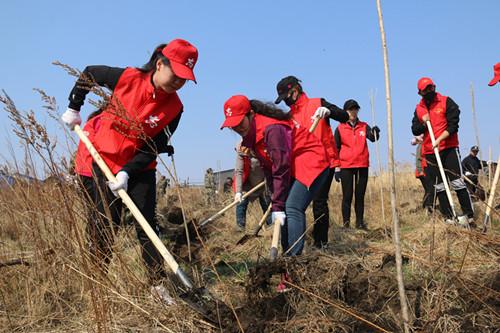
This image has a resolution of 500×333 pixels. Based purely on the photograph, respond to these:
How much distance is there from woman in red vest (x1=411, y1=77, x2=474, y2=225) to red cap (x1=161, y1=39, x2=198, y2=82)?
310 centimetres

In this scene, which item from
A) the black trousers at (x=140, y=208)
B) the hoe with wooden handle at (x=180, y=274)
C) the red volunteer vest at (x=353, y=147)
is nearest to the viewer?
the hoe with wooden handle at (x=180, y=274)

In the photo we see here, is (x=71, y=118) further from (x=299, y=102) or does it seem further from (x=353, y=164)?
(x=353, y=164)

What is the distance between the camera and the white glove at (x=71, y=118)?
2.94 m

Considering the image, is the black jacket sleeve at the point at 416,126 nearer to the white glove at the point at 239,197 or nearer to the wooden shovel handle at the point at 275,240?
the white glove at the point at 239,197

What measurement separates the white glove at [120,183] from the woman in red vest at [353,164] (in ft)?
11.6

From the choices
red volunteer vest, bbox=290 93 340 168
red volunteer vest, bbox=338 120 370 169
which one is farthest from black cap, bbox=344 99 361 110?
red volunteer vest, bbox=290 93 340 168

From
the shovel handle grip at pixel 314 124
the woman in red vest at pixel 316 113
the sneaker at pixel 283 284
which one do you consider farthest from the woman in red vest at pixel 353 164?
the sneaker at pixel 283 284

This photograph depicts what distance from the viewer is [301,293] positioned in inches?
85.9

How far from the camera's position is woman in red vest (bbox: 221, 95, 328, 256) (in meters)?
3.06

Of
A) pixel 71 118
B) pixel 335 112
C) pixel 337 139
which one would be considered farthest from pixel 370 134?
pixel 71 118

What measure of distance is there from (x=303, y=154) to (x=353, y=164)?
2.44m

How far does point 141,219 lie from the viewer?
2.44 meters

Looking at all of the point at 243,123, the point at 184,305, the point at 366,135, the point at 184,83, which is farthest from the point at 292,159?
the point at 366,135

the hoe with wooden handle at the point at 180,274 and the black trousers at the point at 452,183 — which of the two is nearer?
the hoe with wooden handle at the point at 180,274
